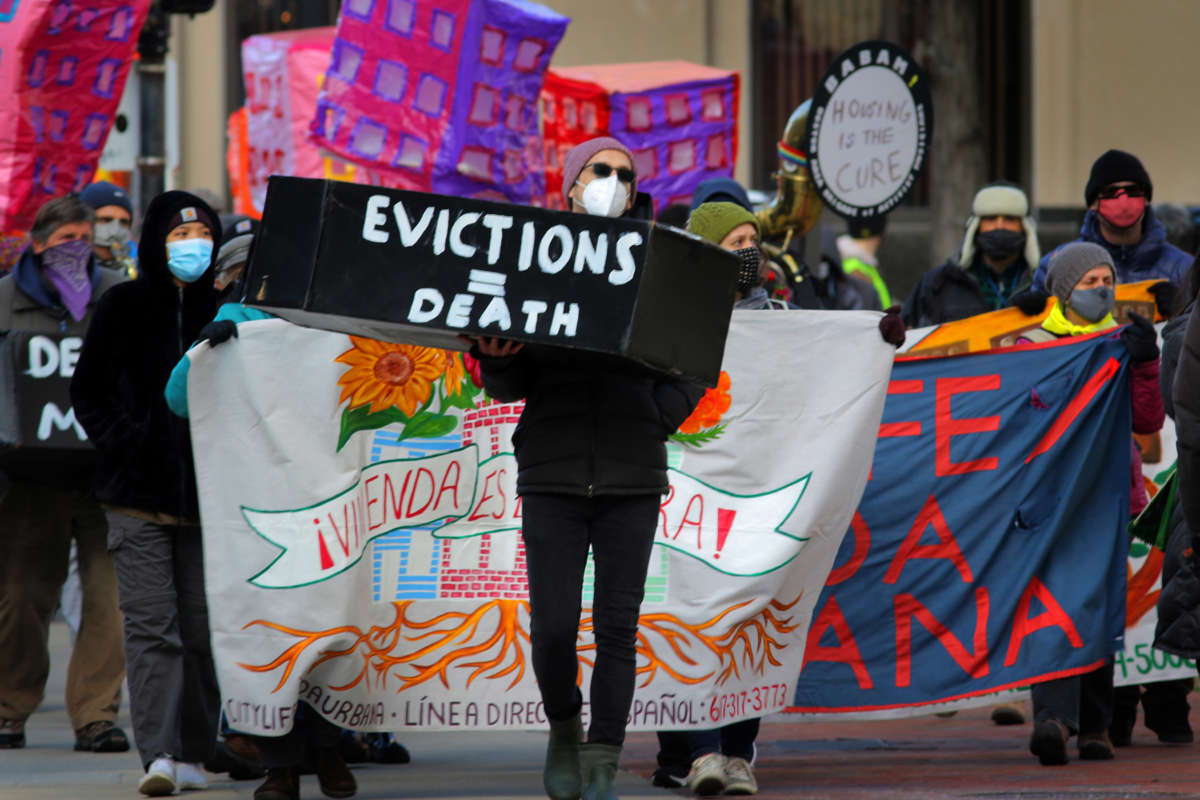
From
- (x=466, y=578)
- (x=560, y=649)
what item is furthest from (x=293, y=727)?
(x=560, y=649)

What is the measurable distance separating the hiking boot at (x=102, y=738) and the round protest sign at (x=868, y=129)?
12.3 ft

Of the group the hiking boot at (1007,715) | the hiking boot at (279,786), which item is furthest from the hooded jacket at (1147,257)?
the hiking boot at (279,786)

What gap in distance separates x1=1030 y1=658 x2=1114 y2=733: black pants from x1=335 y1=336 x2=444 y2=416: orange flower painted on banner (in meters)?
2.44

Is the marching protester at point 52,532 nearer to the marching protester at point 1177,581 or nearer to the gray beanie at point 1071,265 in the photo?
the gray beanie at point 1071,265

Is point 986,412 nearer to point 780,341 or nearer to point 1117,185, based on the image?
point 780,341

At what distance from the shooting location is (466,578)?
6691mm

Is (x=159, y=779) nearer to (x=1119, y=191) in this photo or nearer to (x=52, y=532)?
(x=52, y=532)

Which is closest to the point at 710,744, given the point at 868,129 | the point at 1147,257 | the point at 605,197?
the point at 605,197

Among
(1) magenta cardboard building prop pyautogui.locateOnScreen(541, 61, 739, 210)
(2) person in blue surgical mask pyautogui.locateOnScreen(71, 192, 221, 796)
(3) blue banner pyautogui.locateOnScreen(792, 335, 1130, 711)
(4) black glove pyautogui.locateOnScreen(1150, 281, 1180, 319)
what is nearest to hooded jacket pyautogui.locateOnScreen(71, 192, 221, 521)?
(2) person in blue surgical mask pyautogui.locateOnScreen(71, 192, 221, 796)

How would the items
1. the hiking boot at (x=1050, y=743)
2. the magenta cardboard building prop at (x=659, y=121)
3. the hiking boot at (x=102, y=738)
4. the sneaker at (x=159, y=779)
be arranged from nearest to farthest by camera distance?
the sneaker at (x=159, y=779) < the hiking boot at (x=1050, y=743) < the hiking boot at (x=102, y=738) < the magenta cardboard building prop at (x=659, y=121)

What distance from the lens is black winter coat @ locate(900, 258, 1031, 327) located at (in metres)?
8.84

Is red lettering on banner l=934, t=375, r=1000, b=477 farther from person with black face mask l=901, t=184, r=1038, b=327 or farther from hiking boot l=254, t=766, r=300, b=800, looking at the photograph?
hiking boot l=254, t=766, r=300, b=800

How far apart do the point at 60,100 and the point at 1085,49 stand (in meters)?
12.3

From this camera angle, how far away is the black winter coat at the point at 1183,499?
5121 mm
